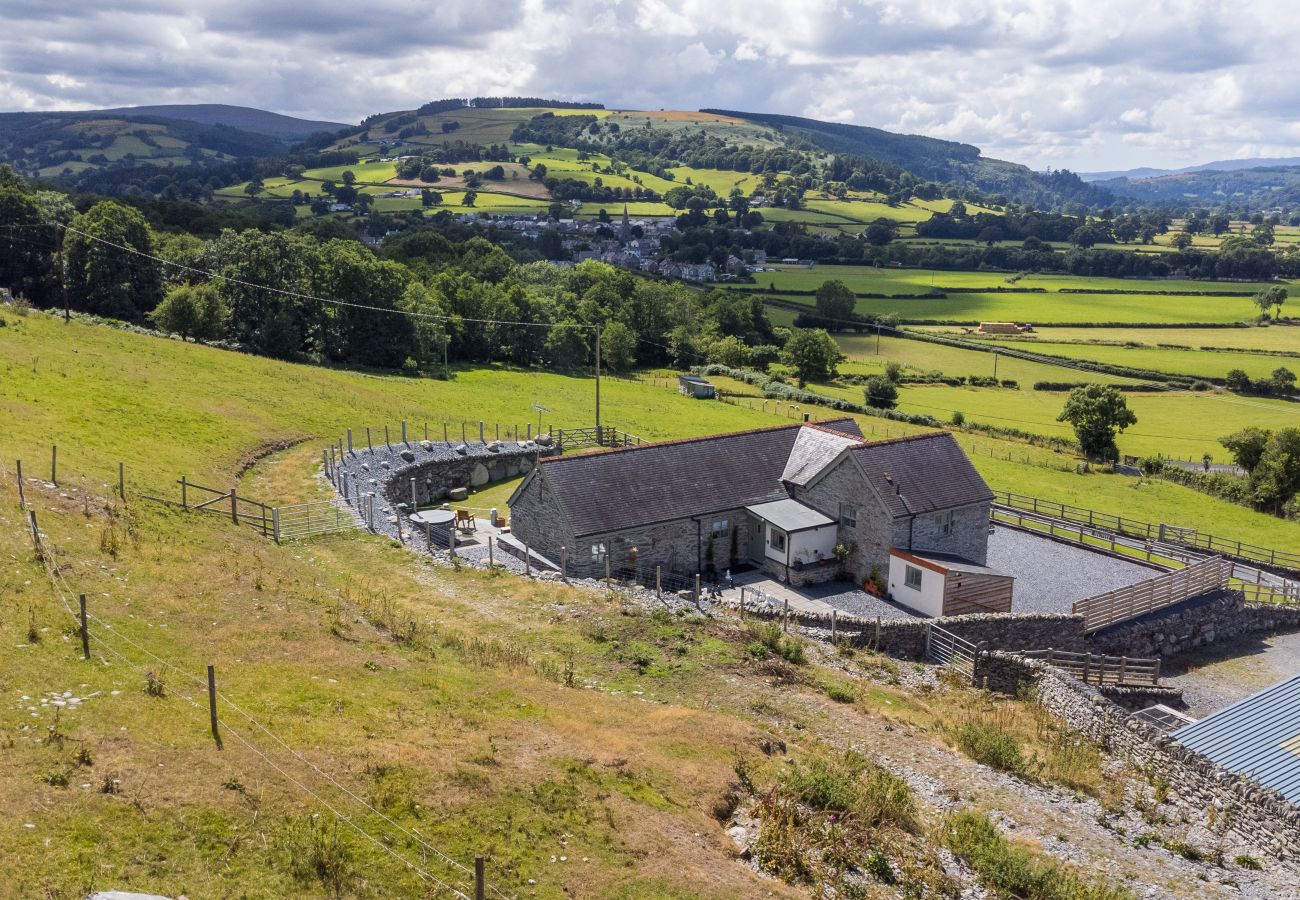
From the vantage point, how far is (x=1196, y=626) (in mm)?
38625

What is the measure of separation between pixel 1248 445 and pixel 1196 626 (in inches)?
1423

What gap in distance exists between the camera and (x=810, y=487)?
40.8m

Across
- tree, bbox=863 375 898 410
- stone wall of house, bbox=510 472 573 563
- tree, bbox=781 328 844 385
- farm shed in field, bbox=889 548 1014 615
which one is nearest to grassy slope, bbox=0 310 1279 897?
stone wall of house, bbox=510 472 573 563

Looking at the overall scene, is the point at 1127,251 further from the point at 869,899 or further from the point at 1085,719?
the point at 869,899

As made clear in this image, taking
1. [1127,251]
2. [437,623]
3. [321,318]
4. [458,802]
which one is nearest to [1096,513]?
[437,623]

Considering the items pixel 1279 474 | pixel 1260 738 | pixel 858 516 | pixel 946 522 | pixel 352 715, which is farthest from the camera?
pixel 1279 474

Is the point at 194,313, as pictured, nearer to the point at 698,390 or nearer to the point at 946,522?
the point at 698,390

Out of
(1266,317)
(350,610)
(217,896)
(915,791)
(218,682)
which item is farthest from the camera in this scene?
(1266,317)

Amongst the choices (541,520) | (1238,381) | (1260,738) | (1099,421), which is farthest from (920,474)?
(1238,381)

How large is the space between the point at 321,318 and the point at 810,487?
51.8 meters

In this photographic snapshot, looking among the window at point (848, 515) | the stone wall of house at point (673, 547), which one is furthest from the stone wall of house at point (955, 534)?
the stone wall of house at point (673, 547)

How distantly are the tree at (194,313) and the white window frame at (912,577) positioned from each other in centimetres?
5920

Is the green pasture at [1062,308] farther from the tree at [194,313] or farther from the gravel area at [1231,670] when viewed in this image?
the gravel area at [1231,670]

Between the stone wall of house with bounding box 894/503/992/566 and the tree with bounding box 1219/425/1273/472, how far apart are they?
38.7m
